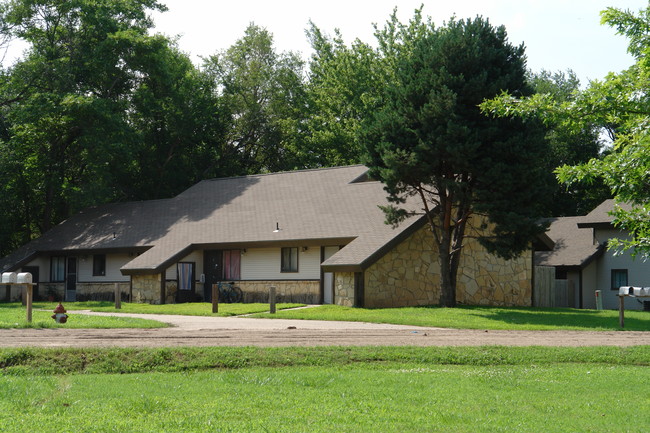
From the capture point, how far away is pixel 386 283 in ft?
106

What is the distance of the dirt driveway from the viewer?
16812 mm

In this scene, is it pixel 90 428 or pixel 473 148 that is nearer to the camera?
pixel 90 428

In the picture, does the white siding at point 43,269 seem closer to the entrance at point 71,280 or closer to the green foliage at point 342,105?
the entrance at point 71,280

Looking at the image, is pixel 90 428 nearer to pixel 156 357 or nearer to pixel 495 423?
pixel 495 423

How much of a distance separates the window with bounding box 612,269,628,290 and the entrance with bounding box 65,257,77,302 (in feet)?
87.7

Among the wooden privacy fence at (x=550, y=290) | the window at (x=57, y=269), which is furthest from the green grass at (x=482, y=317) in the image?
the window at (x=57, y=269)

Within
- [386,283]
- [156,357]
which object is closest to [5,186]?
[386,283]

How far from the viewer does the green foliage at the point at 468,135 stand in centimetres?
2872

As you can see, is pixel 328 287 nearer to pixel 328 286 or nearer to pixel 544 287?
pixel 328 286

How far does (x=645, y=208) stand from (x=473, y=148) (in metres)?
15.9

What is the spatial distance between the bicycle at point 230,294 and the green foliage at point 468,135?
9.53 metres

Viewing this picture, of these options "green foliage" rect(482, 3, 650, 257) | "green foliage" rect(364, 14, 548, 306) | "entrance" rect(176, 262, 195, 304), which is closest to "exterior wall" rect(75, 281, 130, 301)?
"entrance" rect(176, 262, 195, 304)

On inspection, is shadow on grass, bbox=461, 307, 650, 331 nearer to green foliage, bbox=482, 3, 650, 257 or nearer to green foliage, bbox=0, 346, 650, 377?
green foliage, bbox=0, 346, 650, 377

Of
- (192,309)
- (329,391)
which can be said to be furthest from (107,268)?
(329,391)
